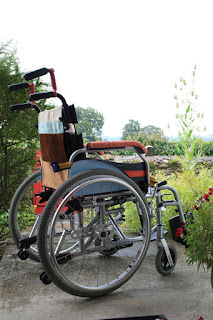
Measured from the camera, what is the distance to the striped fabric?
1.73 metres

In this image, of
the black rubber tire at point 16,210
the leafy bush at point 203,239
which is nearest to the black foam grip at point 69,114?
the black rubber tire at point 16,210

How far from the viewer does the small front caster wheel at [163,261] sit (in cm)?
193

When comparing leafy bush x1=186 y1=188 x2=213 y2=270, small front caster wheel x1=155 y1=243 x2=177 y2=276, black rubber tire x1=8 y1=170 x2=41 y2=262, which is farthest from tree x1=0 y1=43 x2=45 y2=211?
leafy bush x1=186 y1=188 x2=213 y2=270

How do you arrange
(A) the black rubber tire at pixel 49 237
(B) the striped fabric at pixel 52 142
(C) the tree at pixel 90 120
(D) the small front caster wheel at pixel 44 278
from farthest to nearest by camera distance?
(C) the tree at pixel 90 120 < (B) the striped fabric at pixel 52 142 < (D) the small front caster wheel at pixel 44 278 < (A) the black rubber tire at pixel 49 237

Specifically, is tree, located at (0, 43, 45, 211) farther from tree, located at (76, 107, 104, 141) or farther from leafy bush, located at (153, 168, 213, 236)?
tree, located at (76, 107, 104, 141)

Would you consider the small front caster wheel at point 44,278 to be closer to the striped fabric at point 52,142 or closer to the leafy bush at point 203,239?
the striped fabric at point 52,142

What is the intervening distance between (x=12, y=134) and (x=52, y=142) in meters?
1.09

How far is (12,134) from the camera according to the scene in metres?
2.74

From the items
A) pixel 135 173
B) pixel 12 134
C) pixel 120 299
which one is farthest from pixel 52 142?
pixel 12 134

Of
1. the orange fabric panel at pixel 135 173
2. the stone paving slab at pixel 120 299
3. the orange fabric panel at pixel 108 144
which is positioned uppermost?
the orange fabric panel at pixel 108 144

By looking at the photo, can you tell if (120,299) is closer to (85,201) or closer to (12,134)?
(85,201)

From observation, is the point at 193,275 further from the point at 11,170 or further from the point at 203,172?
the point at 203,172

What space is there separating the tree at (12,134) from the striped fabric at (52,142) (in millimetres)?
889

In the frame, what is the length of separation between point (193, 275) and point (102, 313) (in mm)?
692
